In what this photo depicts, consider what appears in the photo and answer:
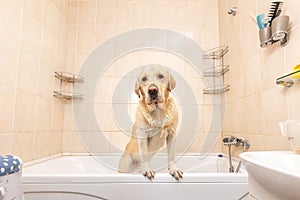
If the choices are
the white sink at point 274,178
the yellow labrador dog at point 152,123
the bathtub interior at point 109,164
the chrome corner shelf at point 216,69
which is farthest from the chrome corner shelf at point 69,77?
the white sink at point 274,178

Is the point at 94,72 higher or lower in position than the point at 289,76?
higher

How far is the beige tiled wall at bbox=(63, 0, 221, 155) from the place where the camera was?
199 cm

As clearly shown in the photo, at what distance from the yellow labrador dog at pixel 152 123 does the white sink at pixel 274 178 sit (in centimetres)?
66

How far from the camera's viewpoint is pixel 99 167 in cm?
182

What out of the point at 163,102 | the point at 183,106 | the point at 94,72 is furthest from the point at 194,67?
the point at 94,72

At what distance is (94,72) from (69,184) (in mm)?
1279

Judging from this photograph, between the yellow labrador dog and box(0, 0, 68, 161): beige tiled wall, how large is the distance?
2.21 ft

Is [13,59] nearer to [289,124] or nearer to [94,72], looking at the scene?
[94,72]

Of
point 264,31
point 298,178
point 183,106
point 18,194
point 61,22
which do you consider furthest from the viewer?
point 61,22

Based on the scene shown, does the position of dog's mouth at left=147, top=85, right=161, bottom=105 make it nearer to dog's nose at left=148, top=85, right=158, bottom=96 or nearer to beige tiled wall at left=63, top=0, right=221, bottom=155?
dog's nose at left=148, top=85, right=158, bottom=96

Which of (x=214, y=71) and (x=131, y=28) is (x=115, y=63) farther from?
(x=214, y=71)

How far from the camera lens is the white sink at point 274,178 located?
408 millimetres

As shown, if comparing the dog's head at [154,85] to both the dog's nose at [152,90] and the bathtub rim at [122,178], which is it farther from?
the bathtub rim at [122,178]

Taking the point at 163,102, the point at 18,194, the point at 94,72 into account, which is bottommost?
the point at 18,194
